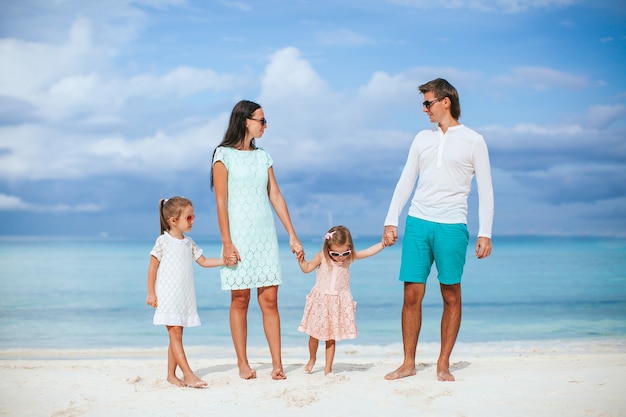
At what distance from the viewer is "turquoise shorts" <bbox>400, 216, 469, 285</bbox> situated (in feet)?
16.4

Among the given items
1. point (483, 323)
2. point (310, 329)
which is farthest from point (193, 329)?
point (310, 329)

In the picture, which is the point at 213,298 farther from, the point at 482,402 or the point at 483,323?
the point at 482,402

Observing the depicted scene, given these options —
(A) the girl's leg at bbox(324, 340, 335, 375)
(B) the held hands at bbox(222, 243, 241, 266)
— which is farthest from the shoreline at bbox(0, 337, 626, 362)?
(B) the held hands at bbox(222, 243, 241, 266)

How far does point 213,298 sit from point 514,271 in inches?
558

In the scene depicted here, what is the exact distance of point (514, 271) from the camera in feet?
89.4

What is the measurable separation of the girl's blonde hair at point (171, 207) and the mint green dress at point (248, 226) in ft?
1.12

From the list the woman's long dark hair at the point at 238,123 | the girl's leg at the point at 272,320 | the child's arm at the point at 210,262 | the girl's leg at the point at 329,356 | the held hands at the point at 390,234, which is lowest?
the girl's leg at the point at 329,356

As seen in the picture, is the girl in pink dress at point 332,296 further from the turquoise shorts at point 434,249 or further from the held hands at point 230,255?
the held hands at point 230,255

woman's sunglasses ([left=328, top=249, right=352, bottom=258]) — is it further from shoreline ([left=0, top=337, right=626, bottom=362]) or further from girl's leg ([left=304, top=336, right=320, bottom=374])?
shoreline ([left=0, top=337, right=626, bottom=362])

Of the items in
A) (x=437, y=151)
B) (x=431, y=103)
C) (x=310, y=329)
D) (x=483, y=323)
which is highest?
(x=431, y=103)

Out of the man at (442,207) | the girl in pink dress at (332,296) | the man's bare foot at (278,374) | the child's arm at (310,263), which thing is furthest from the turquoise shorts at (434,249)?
the man's bare foot at (278,374)

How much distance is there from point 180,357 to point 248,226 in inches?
42.2

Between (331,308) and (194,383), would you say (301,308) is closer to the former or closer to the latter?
(331,308)

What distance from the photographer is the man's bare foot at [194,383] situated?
5.05 meters
